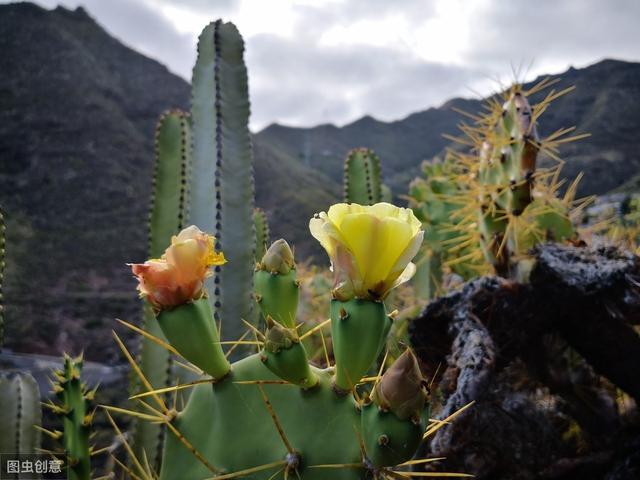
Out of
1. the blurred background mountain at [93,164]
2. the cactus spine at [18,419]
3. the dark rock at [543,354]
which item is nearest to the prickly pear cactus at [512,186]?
the dark rock at [543,354]

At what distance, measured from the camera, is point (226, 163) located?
8.39 ft

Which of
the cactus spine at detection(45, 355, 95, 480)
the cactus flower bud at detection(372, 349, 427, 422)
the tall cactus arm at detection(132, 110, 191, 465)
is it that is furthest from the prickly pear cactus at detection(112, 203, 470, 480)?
the tall cactus arm at detection(132, 110, 191, 465)

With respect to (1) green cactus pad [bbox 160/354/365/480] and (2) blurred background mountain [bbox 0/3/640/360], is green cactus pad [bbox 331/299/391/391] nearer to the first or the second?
(1) green cactus pad [bbox 160/354/365/480]

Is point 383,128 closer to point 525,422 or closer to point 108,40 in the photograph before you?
point 108,40

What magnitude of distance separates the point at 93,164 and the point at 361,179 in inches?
1130

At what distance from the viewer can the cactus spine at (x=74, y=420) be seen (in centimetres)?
173

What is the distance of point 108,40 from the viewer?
136 feet

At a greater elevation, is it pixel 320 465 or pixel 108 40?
pixel 108 40

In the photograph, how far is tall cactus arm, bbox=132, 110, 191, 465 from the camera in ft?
8.01

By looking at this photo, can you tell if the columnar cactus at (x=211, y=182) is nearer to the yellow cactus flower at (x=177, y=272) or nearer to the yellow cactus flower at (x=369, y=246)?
the yellow cactus flower at (x=177, y=272)

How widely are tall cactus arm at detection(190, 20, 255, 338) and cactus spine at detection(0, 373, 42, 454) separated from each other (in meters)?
1.28

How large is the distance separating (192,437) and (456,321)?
92 cm

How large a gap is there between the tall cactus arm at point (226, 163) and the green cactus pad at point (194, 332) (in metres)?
1.03

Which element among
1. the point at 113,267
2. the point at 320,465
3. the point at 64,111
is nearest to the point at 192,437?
the point at 320,465
